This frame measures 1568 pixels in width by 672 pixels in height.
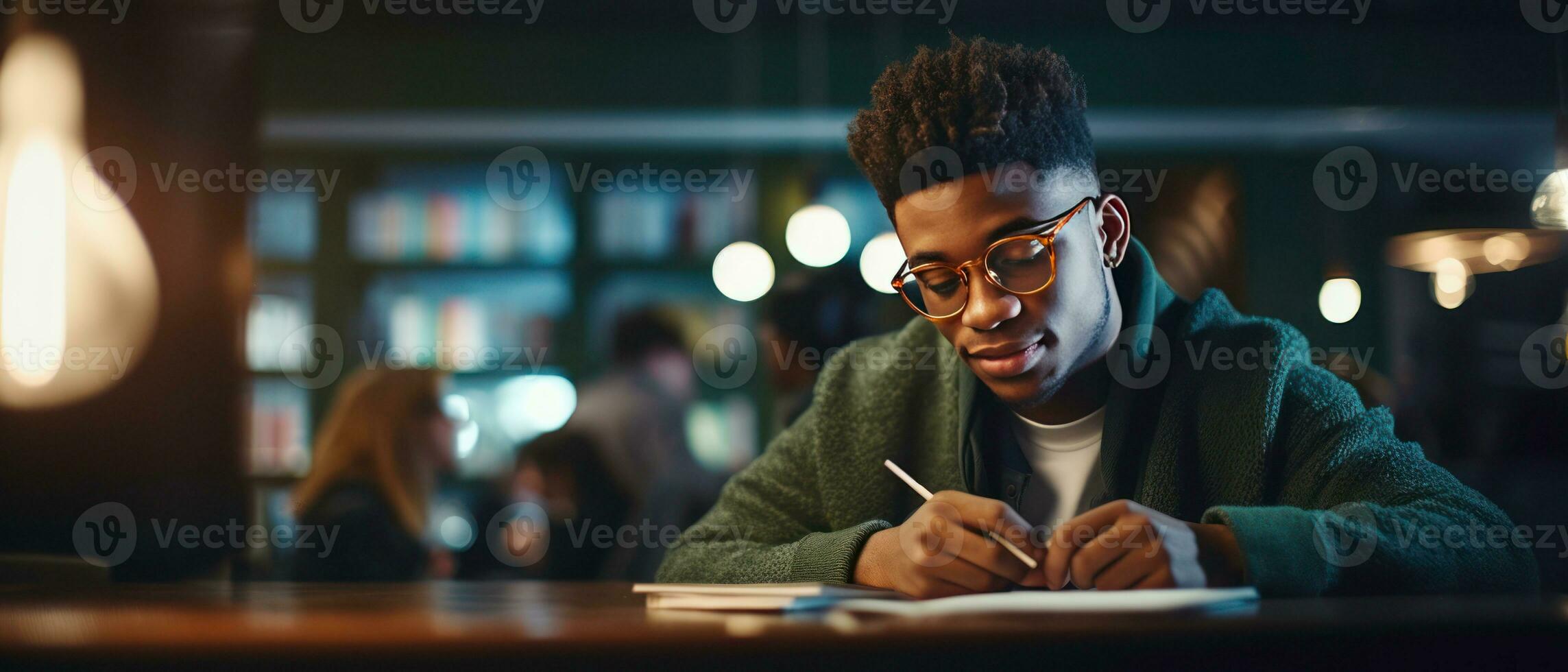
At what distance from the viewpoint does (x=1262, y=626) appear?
2.21 ft

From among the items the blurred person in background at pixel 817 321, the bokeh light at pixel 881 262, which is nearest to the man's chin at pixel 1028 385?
the blurred person in background at pixel 817 321

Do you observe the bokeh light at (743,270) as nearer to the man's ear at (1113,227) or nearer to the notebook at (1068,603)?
the man's ear at (1113,227)

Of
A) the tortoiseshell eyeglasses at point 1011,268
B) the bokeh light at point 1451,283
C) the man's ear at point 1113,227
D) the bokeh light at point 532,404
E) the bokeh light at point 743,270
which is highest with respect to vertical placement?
the bokeh light at point 743,270

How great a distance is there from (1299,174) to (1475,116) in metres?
0.72

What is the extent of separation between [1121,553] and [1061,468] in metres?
0.57

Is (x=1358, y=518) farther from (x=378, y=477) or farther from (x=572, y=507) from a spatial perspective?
(x=572, y=507)

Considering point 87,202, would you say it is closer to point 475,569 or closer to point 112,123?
point 112,123

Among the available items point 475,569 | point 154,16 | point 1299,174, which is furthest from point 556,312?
point 1299,174

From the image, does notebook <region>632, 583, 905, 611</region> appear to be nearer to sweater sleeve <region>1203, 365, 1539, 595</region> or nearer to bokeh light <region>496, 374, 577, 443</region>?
sweater sleeve <region>1203, 365, 1539, 595</region>

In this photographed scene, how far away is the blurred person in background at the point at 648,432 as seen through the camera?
3.29 m

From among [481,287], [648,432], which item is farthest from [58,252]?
[481,287]

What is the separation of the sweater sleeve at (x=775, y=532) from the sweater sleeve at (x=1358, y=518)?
0.44 m

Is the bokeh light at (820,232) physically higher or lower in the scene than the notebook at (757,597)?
higher

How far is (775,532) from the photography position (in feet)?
5.23
